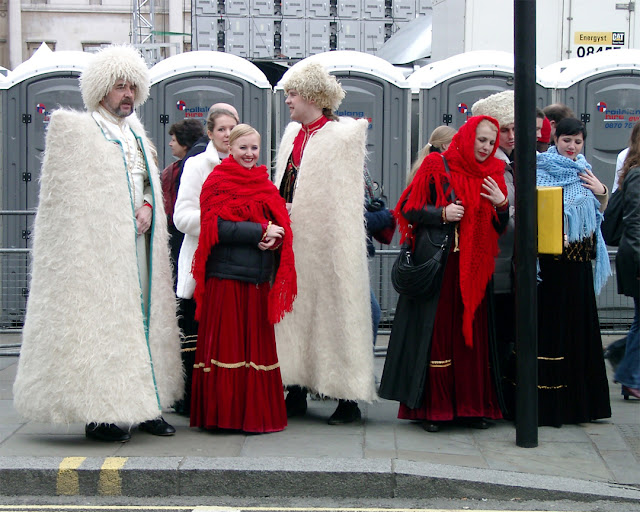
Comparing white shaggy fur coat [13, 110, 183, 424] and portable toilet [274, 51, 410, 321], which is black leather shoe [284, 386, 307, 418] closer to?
white shaggy fur coat [13, 110, 183, 424]

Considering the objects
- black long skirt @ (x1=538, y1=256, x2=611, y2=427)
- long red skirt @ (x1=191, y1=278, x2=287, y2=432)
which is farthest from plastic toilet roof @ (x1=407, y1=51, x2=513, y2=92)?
long red skirt @ (x1=191, y1=278, x2=287, y2=432)

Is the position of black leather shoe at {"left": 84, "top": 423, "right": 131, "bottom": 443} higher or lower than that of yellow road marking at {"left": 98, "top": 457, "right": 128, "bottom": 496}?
higher

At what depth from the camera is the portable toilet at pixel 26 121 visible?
33.3 feet

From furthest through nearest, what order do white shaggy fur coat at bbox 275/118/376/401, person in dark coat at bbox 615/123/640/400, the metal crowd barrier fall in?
the metal crowd barrier → person in dark coat at bbox 615/123/640/400 → white shaggy fur coat at bbox 275/118/376/401

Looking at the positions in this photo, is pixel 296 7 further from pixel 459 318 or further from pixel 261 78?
A: pixel 459 318

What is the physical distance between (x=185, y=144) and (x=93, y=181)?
4.98ft

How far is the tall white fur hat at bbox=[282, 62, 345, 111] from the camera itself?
6.11m

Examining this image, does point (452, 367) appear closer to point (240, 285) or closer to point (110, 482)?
point (240, 285)

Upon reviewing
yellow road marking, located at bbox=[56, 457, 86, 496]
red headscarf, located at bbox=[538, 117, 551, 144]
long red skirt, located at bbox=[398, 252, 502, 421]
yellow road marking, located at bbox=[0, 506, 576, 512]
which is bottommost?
yellow road marking, located at bbox=[0, 506, 576, 512]

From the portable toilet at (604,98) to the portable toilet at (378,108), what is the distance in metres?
1.51

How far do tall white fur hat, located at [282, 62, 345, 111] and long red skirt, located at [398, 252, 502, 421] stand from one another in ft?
3.86

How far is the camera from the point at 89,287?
554 centimetres

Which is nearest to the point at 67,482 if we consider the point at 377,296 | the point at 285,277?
the point at 285,277

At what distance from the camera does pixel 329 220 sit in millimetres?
6121
